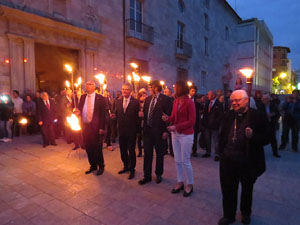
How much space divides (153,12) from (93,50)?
6.77 meters

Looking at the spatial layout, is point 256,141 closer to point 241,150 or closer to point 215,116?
point 241,150

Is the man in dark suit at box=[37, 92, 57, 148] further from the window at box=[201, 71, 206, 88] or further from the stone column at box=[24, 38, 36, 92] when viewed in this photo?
the window at box=[201, 71, 206, 88]

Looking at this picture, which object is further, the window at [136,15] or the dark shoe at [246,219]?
the window at [136,15]

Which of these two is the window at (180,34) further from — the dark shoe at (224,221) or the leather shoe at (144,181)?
the dark shoe at (224,221)

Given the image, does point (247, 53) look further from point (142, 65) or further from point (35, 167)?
point (35, 167)

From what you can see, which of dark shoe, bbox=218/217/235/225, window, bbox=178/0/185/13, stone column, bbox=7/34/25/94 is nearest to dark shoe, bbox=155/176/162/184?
dark shoe, bbox=218/217/235/225

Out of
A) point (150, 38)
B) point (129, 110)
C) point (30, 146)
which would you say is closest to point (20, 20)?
point (30, 146)

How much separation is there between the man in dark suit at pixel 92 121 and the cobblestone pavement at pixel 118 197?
46 centimetres

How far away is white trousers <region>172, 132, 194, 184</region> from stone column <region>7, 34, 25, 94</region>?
8407 millimetres

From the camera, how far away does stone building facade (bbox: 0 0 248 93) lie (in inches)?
360

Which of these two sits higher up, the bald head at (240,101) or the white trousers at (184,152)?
the bald head at (240,101)

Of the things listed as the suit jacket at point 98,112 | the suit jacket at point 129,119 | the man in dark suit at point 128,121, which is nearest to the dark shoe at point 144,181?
the man in dark suit at point 128,121

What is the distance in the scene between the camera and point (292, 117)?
22.3ft

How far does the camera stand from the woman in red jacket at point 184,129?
363 centimetres
